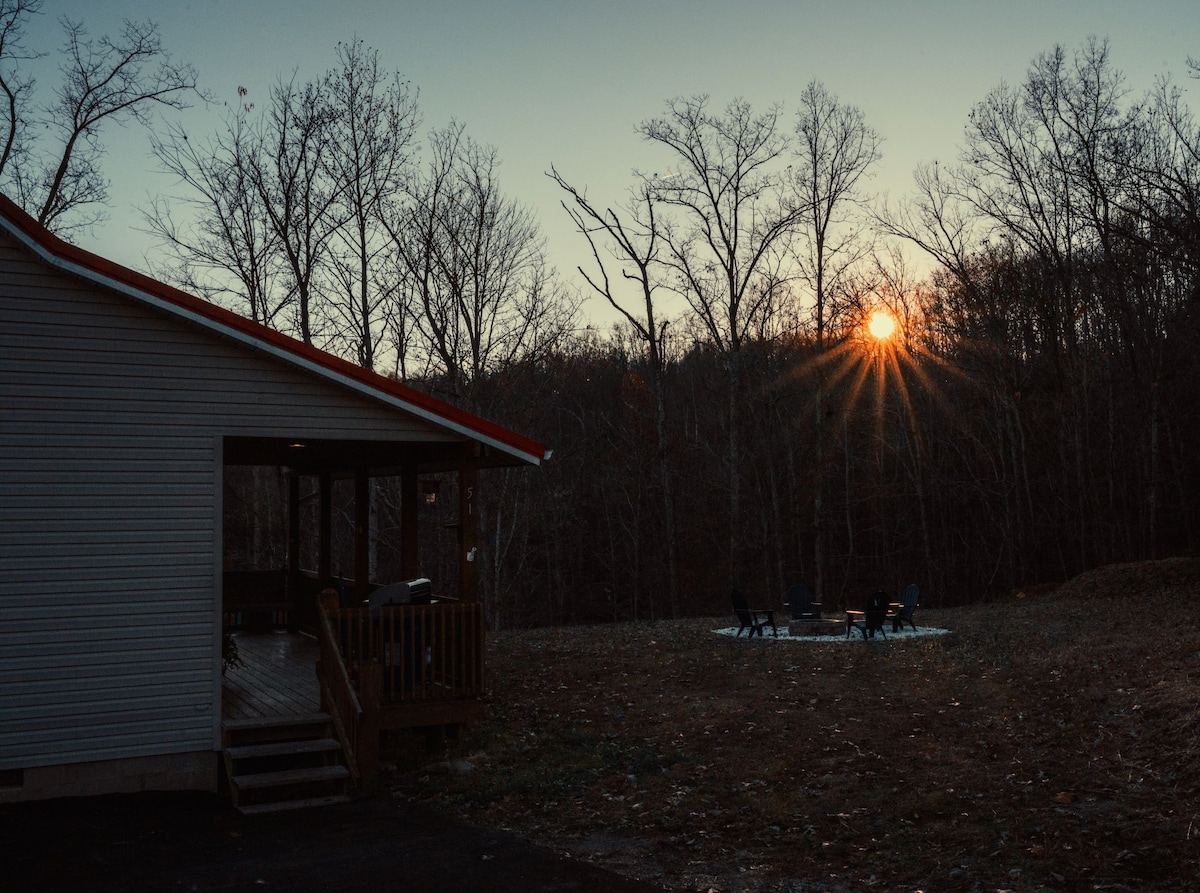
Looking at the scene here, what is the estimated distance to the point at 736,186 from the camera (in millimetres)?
28469

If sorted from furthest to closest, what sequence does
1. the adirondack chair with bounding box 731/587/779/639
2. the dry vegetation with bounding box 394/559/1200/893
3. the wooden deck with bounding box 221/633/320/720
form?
1. the adirondack chair with bounding box 731/587/779/639
2. the wooden deck with bounding box 221/633/320/720
3. the dry vegetation with bounding box 394/559/1200/893

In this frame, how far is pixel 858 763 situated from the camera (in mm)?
8875

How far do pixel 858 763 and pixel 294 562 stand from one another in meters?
Answer: 10.6

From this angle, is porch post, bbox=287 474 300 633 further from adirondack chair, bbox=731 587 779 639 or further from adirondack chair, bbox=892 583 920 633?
adirondack chair, bbox=892 583 920 633

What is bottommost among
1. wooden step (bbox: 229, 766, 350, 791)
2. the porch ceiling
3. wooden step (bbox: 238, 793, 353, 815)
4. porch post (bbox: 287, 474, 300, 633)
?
wooden step (bbox: 238, 793, 353, 815)

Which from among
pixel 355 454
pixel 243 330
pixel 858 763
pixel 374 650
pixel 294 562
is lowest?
pixel 858 763

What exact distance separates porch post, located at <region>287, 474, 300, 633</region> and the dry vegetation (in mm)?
3569

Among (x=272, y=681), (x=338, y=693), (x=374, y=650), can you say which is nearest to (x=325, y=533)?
(x=272, y=681)

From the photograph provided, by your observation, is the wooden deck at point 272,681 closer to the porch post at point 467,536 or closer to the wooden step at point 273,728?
the wooden step at point 273,728

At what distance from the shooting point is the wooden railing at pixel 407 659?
31.8 feet

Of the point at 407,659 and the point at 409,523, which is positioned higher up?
the point at 409,523

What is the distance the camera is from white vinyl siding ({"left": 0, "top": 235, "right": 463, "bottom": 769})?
8766 millimetres

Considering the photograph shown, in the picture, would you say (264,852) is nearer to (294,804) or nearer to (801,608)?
(294,804)

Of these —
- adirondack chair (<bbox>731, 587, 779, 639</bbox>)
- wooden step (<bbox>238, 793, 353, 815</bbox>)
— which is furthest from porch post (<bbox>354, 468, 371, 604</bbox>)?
adirondack chair (<bbox>731, 587, 779, 639</bbox>)
